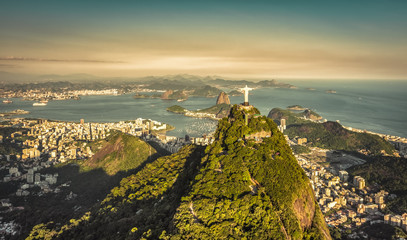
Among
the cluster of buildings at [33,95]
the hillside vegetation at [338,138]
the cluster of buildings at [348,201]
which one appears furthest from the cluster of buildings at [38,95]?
the cluster of buildings at [348,201]

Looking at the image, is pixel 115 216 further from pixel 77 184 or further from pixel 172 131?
pixel 172 131

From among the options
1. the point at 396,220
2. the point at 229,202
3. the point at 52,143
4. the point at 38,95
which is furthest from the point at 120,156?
the point at 38,95

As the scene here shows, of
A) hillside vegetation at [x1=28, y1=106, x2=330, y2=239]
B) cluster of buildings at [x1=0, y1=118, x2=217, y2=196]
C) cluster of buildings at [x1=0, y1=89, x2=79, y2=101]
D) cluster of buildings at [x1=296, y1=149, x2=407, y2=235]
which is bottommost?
cluster of buildings at [x1=296, y1=149, x2=407, y2=235]

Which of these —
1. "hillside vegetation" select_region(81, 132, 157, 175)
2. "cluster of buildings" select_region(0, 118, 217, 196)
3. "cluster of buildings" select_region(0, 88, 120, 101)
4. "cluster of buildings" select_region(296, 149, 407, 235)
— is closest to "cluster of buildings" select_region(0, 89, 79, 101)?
"cluster of buildings" select_region(0, 88, 120, 101)

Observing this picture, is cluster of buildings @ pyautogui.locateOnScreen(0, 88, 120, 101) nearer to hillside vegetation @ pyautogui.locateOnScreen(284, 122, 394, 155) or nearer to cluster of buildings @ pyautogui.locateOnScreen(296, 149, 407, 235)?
hillside vegetation @ pyautogui.locateOnScreen(284, 122, 394, 155)

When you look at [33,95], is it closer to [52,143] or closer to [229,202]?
[52,143]

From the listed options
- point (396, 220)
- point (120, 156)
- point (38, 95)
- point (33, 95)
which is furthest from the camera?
point (38, 95)

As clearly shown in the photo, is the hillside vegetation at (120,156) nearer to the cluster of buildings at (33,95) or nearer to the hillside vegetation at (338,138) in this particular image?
the hillside vegetation at (338,138)

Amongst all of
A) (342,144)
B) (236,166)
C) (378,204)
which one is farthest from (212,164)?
(342,144)
